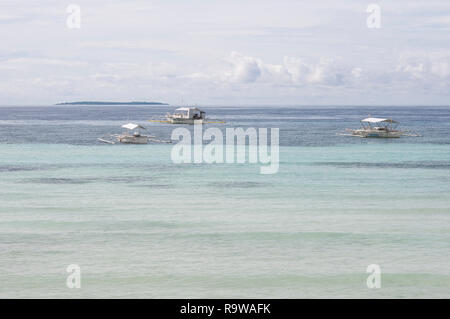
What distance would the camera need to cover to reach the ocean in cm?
2281

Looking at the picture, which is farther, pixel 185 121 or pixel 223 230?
pixel 185 121

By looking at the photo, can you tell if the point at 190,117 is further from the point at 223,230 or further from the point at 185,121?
the point at 223,230

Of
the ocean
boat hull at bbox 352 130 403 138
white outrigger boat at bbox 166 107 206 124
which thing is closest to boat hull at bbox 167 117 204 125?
white outrigger boat at bbox 166 107 206 124

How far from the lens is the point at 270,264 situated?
25.1m

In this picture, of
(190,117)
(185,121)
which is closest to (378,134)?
(190,117)

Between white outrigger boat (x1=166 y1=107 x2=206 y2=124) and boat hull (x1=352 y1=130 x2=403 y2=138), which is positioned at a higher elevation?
white outrigger boat (x1=166 y1=107 x2=206 y2=124)

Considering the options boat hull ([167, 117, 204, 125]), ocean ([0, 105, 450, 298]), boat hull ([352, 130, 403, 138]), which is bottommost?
ocean ([0, 105, 450, 298])

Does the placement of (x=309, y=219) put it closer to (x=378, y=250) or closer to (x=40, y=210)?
(x=378, y=250)

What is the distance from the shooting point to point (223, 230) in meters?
31.2

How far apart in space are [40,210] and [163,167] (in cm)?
2341

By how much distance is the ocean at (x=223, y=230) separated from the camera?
74.8 feet

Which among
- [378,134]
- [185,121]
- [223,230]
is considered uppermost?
[185,121]

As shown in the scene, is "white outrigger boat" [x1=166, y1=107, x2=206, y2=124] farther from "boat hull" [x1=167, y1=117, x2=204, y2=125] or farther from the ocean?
the ocean
